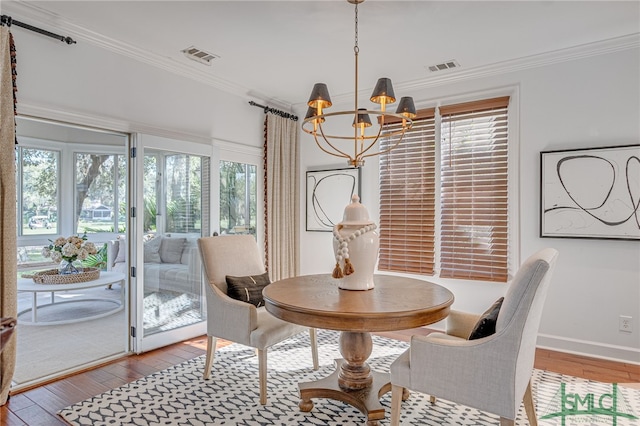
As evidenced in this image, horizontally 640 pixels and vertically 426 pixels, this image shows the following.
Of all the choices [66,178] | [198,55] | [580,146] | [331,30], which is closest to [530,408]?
[580,146]

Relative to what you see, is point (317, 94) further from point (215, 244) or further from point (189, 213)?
point (189, 213)

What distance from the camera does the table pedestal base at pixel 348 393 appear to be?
221 cm

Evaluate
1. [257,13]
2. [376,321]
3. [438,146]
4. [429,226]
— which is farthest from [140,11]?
[429,226]

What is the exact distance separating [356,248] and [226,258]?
1197mm

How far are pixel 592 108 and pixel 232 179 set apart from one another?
3536 mm

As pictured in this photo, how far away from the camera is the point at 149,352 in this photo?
3.34m

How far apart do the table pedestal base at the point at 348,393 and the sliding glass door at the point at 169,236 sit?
173 cm

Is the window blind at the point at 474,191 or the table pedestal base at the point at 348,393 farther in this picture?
the window blind at the point at 474,191

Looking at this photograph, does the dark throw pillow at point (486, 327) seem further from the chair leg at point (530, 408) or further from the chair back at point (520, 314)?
the chair leg at point (530, 408)

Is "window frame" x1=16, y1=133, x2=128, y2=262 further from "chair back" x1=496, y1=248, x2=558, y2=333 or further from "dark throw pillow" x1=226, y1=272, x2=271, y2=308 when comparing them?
"chair back" x1=496, y1=248, x2=558, y2=333

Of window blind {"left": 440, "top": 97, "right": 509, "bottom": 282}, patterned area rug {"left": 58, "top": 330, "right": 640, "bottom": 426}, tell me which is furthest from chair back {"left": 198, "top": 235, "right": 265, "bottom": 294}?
window blind {"left": 440, "top": 97, "right": 509, "bottom": 282}

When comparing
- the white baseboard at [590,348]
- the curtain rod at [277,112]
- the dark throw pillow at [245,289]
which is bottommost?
the white baseboard at [590,348]

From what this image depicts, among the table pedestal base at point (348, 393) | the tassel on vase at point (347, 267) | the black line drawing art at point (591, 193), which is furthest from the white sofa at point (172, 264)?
the black line drawing art at point (591, 193)

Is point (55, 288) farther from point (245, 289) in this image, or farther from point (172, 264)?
point (245, 289)
